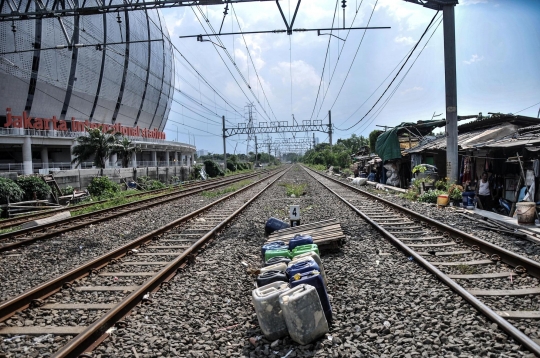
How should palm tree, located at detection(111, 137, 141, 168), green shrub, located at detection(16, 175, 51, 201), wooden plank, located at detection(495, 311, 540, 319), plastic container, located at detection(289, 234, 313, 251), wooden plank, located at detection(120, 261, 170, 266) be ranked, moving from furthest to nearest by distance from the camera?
palm tree, located at detection(111, 137, 141, 168)
green shrub, located at detection(16, 175, 51, 201)
wooden plank, located at detection(120, 261, 170, 266)
plastic container, located at detection(289, 234, 313, 251)
wooden plank, located at detection(495, 311, 540, 319)

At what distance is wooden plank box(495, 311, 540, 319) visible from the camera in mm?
4078

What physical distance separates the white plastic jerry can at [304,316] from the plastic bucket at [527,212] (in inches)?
312

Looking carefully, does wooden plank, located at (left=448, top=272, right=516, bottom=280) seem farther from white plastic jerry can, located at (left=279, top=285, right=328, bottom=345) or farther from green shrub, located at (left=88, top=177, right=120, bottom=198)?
green shrub, located at (left=88, top=177, right=120, bottom=198)

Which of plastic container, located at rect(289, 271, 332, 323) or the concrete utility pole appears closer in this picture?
plastic container, located at rect(289, 271, 332, 323)

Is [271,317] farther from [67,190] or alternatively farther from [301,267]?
[67,190]

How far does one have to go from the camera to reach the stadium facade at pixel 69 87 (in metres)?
39.6

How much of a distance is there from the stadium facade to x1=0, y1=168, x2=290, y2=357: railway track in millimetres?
23921

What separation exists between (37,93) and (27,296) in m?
49.1

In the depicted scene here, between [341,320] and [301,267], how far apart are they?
0.81 metres

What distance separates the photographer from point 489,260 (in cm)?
624

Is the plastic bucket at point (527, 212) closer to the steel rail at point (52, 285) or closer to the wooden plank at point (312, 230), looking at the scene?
the wooden plank at point (312, 230)

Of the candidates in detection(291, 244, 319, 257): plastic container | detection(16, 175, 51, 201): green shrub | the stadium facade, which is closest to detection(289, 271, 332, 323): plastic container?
detection(291, 244, 319, 257): plastic container

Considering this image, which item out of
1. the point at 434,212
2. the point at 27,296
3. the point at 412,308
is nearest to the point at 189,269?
the point at 27,296

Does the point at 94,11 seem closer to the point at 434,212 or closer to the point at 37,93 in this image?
the point at 434,212
